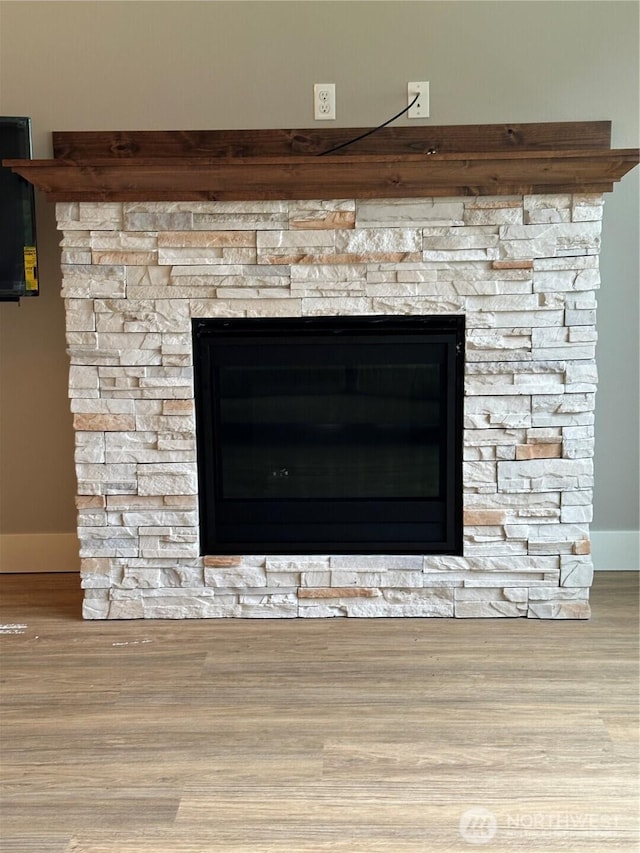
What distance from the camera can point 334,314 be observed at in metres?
2.41

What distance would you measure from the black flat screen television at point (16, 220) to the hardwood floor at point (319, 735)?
108 cm

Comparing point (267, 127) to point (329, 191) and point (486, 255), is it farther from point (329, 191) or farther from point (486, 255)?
point (486, 255)

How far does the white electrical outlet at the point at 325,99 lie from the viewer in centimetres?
264

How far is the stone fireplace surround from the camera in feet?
7.73

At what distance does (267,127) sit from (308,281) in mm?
657

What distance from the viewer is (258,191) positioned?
2.33 metres

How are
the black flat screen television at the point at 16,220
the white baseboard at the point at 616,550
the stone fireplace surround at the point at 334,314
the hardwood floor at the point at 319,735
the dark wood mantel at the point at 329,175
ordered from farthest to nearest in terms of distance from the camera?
the white baseboard at the point at 616,550 < the black flat screen television at the point at 16,220 < the stone fireplace surround at the point at 334,314 < the dark wood mantel at the point at 329,175 < the hardwood floor at the point at 319,735

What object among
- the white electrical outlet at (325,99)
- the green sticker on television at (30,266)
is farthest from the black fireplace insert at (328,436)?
the white electrical outlet at (325,99)

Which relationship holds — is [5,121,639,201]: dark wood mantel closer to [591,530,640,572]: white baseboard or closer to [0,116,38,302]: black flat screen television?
[0,116,38,302]: black flat screen television

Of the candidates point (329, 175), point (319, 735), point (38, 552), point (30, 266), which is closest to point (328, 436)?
point (329, 175)

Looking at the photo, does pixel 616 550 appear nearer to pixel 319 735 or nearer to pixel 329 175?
pixel 319 735

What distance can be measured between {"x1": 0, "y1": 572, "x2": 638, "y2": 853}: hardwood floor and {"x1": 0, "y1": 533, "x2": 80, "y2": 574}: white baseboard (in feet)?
1.34

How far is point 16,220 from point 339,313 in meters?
1.09

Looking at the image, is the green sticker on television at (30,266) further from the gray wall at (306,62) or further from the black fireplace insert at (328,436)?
the black fireplace insert at (328,436)
